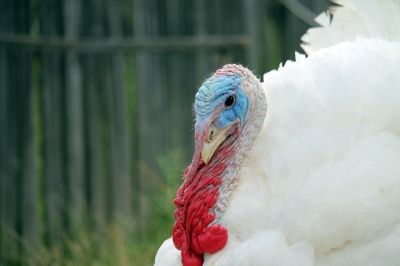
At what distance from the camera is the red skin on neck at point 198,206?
14.9ft

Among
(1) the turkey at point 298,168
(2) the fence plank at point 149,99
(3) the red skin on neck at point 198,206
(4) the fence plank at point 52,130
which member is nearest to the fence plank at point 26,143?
(4) the fence plank at point 52,130

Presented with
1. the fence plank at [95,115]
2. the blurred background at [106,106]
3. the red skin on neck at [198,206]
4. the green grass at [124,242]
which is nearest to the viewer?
the red skin on neck at [198,206]

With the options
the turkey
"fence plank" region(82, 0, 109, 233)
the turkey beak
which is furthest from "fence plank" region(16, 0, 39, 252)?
the turkey beak

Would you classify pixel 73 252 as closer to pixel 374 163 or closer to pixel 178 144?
pixel 178 144

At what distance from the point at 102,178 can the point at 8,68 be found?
142 cm

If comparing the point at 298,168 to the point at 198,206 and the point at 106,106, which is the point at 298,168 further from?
the point at 106,106

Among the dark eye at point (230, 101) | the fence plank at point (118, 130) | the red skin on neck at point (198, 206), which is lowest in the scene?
the fence plank at point (118, 130)

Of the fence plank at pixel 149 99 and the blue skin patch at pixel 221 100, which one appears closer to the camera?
the blue skin patch at pixel 221 100

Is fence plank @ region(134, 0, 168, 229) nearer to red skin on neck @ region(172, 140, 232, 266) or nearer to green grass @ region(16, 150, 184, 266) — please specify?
green grass @ region(16, 150, 184, 266)

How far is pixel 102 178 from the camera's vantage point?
8.20 m

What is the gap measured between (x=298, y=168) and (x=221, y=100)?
0.52 m

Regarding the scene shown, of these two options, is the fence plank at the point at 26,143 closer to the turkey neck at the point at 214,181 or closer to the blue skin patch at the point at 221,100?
the turkey neck at the point at 214,181

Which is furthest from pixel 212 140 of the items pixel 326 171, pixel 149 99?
pixel 149 99

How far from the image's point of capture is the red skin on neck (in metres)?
4.55
